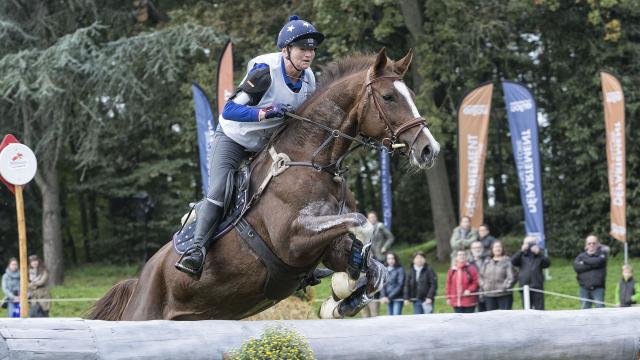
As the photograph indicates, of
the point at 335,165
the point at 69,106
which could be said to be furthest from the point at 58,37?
the point at 335,165

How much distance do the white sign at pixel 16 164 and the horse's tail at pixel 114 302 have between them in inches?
98.7

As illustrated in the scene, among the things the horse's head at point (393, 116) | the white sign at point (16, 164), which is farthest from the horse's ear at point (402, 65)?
the white sign at point (16, 164)

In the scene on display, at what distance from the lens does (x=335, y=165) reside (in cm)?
682

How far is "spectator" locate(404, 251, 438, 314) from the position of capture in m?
15.0

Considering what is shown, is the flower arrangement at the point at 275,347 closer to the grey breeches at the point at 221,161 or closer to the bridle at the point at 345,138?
the bridle at the point at 345,138

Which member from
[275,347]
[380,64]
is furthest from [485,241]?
[275,347]

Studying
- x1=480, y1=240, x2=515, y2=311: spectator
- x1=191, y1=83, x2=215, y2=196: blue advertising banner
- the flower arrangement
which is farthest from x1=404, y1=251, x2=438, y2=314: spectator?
the flower arrangement

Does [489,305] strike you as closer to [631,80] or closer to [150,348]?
[150,348]

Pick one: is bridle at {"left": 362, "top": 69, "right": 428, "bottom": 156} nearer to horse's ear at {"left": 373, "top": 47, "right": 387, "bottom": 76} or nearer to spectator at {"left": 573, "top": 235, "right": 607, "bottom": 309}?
horse's ear at {"left": 373, "top": 47, "right": 387, "bottom": 76}

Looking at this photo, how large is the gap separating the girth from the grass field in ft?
11.0

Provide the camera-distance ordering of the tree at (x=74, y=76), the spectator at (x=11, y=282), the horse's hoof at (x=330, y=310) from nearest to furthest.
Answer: the horse's hoof at (x=330, y=310)
the spectator at (x=11, y=282)
the tree at (x=74, y=76)

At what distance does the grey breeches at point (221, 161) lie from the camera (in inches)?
277

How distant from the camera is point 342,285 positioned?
6.49 m

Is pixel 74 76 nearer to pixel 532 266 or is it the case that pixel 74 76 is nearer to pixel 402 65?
pixel 532 266
